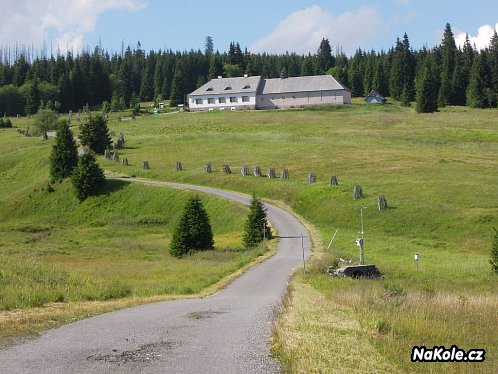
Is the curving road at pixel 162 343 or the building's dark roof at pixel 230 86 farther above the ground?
the building's dark roof at pixel 230 86

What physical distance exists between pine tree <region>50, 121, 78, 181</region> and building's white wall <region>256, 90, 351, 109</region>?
208 feet

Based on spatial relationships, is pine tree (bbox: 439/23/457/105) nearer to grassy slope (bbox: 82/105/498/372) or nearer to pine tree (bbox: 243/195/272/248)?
grassy slope (bbox: 82/105/498/372)

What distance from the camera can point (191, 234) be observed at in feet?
134

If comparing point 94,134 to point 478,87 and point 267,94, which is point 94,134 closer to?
point 267,94

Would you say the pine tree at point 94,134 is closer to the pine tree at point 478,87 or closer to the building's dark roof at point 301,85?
the building's dark roof at point 301,85

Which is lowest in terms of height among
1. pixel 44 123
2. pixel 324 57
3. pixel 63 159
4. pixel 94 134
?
pixel 63 159

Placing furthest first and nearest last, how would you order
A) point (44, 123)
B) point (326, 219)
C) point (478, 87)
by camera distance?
point (478, 87) → point (44, 123) → point (326, 219)

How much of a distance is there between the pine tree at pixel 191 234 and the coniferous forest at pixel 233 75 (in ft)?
279

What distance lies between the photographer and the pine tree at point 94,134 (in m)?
79.4

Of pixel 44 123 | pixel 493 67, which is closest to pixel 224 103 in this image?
pixel 44 123

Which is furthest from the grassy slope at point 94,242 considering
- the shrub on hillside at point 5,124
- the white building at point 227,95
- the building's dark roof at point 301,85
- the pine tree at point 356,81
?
the pine tree at point 356,81

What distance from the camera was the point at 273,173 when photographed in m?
61.5

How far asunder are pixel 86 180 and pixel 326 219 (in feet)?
92.1

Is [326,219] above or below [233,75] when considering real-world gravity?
below
